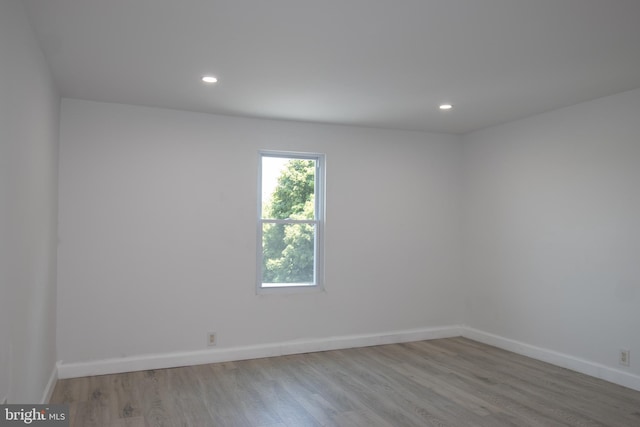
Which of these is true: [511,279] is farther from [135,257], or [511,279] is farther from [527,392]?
[135,257]

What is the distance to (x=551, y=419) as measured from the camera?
10.6ft

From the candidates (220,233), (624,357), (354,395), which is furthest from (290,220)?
(624,357)

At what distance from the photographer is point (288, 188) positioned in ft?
16.5

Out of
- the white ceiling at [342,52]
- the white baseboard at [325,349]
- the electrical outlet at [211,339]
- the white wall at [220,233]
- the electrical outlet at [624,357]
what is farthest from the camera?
the electrical outlet at [211,339]

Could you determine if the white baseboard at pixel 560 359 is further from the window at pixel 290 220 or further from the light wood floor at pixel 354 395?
the window at pixel 290 220

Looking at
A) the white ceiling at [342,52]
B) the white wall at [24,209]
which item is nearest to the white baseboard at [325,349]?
the white wall at [24,209]

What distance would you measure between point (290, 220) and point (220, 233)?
77 cm

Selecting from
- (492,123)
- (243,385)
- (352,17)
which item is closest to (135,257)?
(243,385)

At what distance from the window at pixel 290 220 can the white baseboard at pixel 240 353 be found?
0.61 metres

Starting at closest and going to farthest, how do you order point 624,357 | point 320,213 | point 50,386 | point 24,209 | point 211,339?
point 24,209
point 50,386
point 624,357
point 211,339
point 320,213

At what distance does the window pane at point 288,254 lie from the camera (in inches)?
193

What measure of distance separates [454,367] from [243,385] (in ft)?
6.51

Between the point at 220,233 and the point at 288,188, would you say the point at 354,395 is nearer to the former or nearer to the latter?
the point at 220,233

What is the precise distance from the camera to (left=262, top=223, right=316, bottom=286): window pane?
489cm
